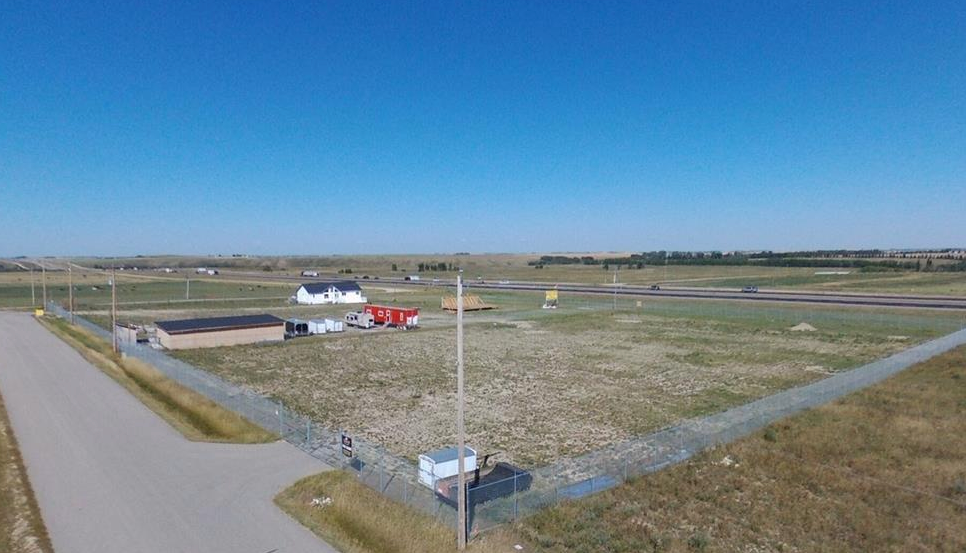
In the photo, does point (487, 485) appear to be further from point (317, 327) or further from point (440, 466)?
point (317, 327)

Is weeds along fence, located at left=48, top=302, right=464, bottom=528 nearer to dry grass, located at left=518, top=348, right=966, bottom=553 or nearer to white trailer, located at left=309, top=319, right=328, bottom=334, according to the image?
dry grass, located at left=518, top=348, right=966, bottom=553

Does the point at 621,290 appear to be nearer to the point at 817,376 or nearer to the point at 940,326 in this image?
the point at 940,326

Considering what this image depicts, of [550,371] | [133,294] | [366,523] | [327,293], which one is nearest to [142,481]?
[366,523]

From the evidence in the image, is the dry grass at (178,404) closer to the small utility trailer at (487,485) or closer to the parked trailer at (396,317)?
the small utility trailer at (487,485)

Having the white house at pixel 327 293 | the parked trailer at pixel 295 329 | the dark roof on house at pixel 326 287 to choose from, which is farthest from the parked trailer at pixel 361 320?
the dark roof on house at pixel 326 287

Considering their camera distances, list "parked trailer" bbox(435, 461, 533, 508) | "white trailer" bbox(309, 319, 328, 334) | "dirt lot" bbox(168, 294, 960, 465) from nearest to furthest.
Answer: "parked trailer" bbox(435, 461, 533, 508), "dirt lot" bbox(168, 294, 960, 465), "white trailer" bbox(309, 319, 328, 334)

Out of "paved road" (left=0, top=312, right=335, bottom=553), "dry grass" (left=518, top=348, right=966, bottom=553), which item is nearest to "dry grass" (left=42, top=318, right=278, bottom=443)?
"paved road" (left=0, top=312, right=335, bottom=553)
